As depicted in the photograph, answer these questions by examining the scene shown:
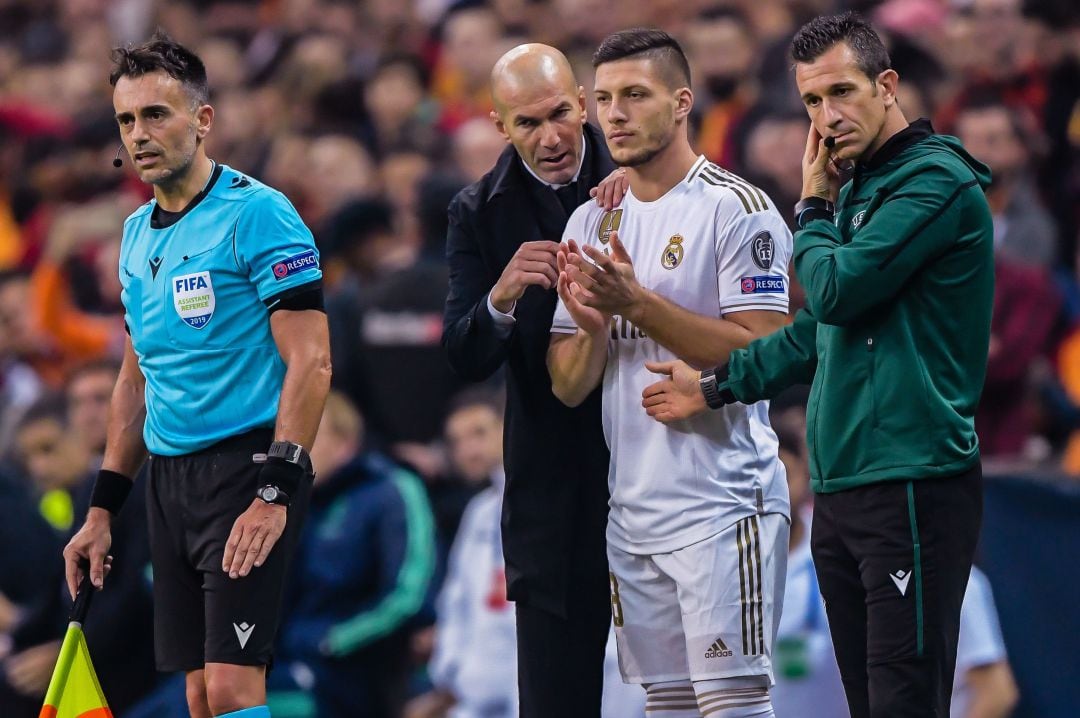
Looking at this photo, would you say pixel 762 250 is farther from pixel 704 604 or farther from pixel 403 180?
pixel 403 180

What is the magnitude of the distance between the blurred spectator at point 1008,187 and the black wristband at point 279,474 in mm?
4698

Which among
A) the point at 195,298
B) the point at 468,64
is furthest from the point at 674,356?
the point at 468,64

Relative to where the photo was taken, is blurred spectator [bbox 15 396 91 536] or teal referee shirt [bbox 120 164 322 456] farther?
blurred spectator [bbox 15 396 91 536]

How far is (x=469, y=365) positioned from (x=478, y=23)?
7.03 metres

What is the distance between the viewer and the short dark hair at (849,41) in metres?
4.42

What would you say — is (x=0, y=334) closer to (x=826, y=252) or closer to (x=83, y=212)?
(x=83, y=212)

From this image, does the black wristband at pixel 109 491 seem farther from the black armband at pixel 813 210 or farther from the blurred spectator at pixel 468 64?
the blurred spectator at pixel 468 64

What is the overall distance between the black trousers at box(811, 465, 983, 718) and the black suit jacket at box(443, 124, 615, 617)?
1.02 metres

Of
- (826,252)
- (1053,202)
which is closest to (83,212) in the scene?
(1053,202)

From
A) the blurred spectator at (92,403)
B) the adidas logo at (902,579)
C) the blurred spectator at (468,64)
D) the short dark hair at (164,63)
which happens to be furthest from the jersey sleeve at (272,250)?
the blurred spectator at (468,64)

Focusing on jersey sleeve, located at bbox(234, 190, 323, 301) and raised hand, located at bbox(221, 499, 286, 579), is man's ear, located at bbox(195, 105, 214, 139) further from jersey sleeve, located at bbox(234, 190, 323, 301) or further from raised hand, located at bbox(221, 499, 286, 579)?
raised hand, located at bbox(221, 499, 286, 579)

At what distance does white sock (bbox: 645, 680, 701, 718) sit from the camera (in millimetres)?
4875

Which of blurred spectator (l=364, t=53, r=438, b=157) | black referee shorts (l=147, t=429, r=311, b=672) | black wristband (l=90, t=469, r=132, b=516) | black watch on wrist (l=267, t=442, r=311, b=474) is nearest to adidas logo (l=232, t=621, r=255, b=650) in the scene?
black referee shorts (l=147, t=429, r=311, b=672)

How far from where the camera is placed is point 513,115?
16.6ft
